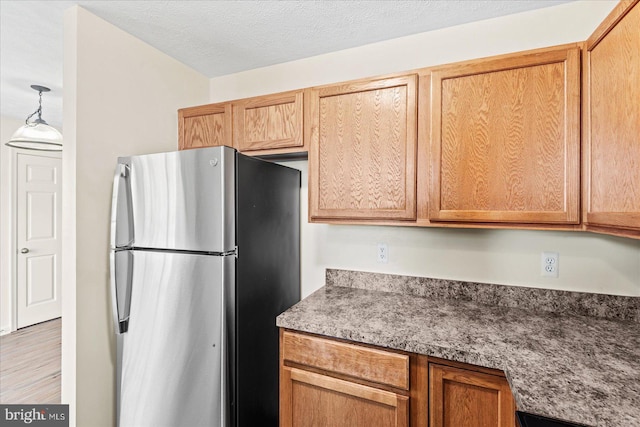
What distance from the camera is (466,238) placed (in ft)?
5.77

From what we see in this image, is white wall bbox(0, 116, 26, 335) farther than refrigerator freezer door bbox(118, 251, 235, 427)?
Yes

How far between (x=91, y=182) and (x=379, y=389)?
1692 millimetres

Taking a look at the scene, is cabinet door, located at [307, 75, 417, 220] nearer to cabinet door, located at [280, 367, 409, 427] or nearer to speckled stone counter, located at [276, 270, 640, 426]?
speckled stone counter, located at [276, 270, 640, 426]

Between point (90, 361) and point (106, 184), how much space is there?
918 millimetres

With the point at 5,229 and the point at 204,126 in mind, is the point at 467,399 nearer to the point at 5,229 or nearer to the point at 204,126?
the point at 204,126

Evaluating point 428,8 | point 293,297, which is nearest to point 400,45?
point 428,8

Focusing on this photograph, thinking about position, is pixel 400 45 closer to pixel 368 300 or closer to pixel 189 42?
pixel 189 42

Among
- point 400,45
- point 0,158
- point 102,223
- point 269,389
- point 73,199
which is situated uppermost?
point 400,45

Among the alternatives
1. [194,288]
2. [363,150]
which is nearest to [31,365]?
[194,288]

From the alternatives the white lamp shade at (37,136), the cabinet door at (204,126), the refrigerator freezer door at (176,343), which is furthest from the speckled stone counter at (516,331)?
the white lamp shade at (37,136)

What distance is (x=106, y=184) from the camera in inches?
68.6

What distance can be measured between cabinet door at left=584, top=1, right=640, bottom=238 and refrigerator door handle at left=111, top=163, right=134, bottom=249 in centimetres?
205

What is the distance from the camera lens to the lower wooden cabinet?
1.12m

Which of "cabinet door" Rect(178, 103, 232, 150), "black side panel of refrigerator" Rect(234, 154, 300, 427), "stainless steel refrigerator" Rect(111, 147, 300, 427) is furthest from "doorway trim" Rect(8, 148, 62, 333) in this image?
"black side panel of refrigerator" Rect(234, 154, 300, 427)
